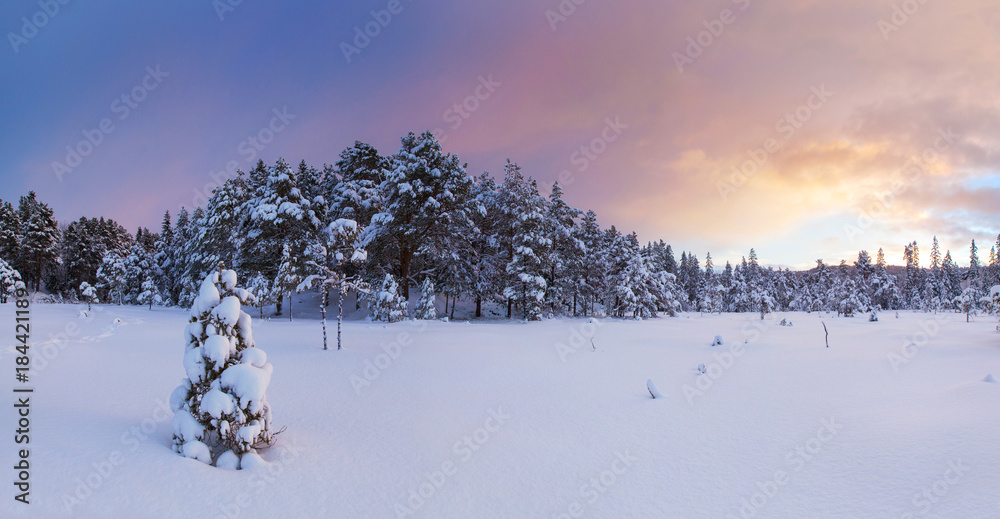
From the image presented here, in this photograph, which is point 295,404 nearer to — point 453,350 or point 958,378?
point 453,350

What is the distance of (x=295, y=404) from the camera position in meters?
10.2

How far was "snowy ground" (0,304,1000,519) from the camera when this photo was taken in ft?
18.7

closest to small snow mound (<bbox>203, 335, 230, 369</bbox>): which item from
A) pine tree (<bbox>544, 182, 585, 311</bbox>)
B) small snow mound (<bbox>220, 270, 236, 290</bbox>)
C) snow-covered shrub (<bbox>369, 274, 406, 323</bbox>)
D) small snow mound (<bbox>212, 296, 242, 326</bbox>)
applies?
small snow mound (<bbox>212, 296, 242, 326</bbox>)

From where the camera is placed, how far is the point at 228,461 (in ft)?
21.1

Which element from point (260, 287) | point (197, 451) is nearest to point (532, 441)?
point (197, 451)

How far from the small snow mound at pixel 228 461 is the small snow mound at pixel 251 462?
0.27 feet

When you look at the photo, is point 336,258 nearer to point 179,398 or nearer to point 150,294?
point 179,398

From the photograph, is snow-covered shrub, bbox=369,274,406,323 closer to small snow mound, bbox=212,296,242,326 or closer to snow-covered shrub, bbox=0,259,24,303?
small snow mound, bbox=212,296,242,326

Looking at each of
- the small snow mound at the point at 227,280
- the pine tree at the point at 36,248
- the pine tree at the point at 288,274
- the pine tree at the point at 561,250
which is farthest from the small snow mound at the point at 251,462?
the pine tree at the point at 36,248

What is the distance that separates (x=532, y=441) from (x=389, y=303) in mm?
22900

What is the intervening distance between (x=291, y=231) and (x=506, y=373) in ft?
95.0

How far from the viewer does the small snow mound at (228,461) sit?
6.36 m

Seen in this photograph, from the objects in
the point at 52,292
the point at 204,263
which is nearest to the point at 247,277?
the point at 204,263

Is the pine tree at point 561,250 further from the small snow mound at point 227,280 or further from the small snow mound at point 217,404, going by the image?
the small snow mound at point 217,404
